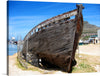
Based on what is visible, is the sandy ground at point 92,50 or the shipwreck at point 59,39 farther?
the sandy ground at point 92,50

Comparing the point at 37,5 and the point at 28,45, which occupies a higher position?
the point at 37,5

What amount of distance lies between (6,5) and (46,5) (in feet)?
5.61

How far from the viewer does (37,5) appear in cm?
499

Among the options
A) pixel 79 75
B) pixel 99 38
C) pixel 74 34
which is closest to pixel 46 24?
pixel 74 34

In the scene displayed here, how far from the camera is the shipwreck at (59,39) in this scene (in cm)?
455

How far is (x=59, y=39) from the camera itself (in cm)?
476

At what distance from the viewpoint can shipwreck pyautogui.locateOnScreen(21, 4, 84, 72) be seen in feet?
14.9

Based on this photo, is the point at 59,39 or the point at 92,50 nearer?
the point at 59,39

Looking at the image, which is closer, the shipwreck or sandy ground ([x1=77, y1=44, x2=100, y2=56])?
the shipwreck

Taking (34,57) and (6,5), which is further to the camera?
(34,57)

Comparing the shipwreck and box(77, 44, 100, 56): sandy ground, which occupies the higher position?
the shipwreck

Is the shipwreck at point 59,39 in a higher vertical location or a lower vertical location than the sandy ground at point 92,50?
higher

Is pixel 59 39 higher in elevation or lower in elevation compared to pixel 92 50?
higher
